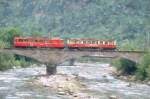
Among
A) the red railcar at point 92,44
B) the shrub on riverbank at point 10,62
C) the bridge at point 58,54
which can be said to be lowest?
the shrub on riverbank at point 10,62

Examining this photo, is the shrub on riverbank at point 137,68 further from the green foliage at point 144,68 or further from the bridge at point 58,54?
the bridge at point 58,54

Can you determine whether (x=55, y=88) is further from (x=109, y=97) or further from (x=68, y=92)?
(x=109, y=97)

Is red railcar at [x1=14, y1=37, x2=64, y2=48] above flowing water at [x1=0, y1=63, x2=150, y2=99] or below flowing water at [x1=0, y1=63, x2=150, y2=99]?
above

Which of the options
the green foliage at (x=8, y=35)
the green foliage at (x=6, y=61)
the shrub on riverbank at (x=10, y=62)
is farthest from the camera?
the green foliage at (x=8, y=35)

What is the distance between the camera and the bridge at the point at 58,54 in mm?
105625

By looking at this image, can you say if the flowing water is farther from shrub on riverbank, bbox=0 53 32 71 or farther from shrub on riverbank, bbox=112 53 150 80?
shrub on riverbank, bbox=0 53 32 71

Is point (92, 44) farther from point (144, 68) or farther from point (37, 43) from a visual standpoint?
point (144, 68)

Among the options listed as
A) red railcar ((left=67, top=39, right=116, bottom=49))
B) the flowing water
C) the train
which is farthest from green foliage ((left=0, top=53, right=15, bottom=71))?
red railcar ((left=67, top=39, right=116, bottom=49))

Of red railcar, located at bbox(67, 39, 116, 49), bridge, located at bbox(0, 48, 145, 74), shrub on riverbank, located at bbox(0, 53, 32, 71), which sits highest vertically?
red railcar, located at bbox(67, 39, 116, 49)

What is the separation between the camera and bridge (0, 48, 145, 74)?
347ft

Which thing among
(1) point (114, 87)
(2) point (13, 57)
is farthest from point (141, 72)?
(2) point (13, 57)

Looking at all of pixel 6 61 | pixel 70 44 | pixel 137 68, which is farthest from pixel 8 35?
pixel 70 44

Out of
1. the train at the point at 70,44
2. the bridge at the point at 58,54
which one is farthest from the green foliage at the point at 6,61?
the train at the point at 70,44

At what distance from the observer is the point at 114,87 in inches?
3738
